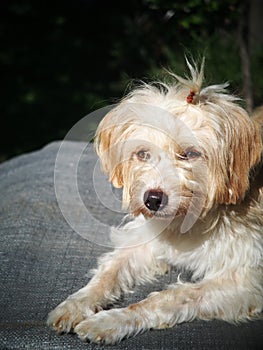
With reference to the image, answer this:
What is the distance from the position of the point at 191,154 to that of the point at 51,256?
88 cm

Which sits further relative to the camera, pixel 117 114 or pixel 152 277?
pixel 152 277

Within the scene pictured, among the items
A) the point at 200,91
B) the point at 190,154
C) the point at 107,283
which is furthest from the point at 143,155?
the point at 107,283

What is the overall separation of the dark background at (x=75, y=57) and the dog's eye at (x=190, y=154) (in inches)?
99.0

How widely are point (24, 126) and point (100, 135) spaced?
145 inches

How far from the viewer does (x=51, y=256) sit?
265 cm

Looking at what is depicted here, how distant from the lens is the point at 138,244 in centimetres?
260

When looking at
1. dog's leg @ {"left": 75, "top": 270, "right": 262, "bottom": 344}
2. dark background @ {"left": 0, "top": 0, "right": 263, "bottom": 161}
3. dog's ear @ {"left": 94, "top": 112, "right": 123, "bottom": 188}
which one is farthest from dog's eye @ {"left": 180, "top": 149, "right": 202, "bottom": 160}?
dark background @ {"left": 0, "top": 0, "right": 263, "bottom": 161}

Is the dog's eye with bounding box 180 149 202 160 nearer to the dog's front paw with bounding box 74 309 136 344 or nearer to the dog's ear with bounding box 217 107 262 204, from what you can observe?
the dog's ear with bounding box 217 107 262 204

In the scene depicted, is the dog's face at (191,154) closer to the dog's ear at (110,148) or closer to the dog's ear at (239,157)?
the dog's ear at (239,157)

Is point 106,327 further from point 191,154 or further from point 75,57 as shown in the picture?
point 75,57

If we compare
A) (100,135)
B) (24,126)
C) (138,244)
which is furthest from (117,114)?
(24,126)

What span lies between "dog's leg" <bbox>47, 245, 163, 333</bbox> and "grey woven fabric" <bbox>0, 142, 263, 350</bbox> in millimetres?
53

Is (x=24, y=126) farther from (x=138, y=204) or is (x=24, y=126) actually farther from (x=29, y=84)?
(x=138, y=204)

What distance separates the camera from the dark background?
527 cm
